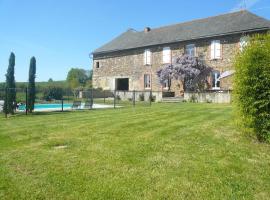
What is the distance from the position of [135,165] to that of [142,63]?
2887 cm

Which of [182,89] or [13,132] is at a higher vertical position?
[182,89]

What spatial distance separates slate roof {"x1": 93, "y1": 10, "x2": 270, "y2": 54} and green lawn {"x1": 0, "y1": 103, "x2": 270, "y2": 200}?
20.2 m

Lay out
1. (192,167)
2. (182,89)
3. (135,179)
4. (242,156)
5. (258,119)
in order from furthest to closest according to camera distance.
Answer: (182,89) → (258,119) → (242,156) → (192,167) → (135,179)

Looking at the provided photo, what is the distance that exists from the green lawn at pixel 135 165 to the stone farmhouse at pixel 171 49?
1807cm

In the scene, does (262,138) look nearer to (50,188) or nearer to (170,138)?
(170,138)

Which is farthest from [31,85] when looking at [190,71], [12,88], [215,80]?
[215,80]

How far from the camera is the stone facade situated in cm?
2670

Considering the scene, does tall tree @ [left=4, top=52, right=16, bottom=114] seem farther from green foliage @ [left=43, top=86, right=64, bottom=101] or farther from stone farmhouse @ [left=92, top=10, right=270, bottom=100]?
stone farmhouse @ [left=92, top=10, right=270, bottom=100]

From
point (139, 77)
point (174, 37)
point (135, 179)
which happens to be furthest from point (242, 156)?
point (139, 77)

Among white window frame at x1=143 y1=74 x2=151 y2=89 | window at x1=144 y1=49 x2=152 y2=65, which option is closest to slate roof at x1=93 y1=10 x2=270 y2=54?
window at x1=144 y1=49 x2=152 y2=65

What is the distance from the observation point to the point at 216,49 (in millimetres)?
27500

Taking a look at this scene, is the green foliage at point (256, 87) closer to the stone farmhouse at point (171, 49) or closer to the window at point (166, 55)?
the stone farmhouse at point (171, 49)

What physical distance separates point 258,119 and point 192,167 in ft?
8.97

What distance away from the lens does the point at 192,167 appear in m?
5.07
